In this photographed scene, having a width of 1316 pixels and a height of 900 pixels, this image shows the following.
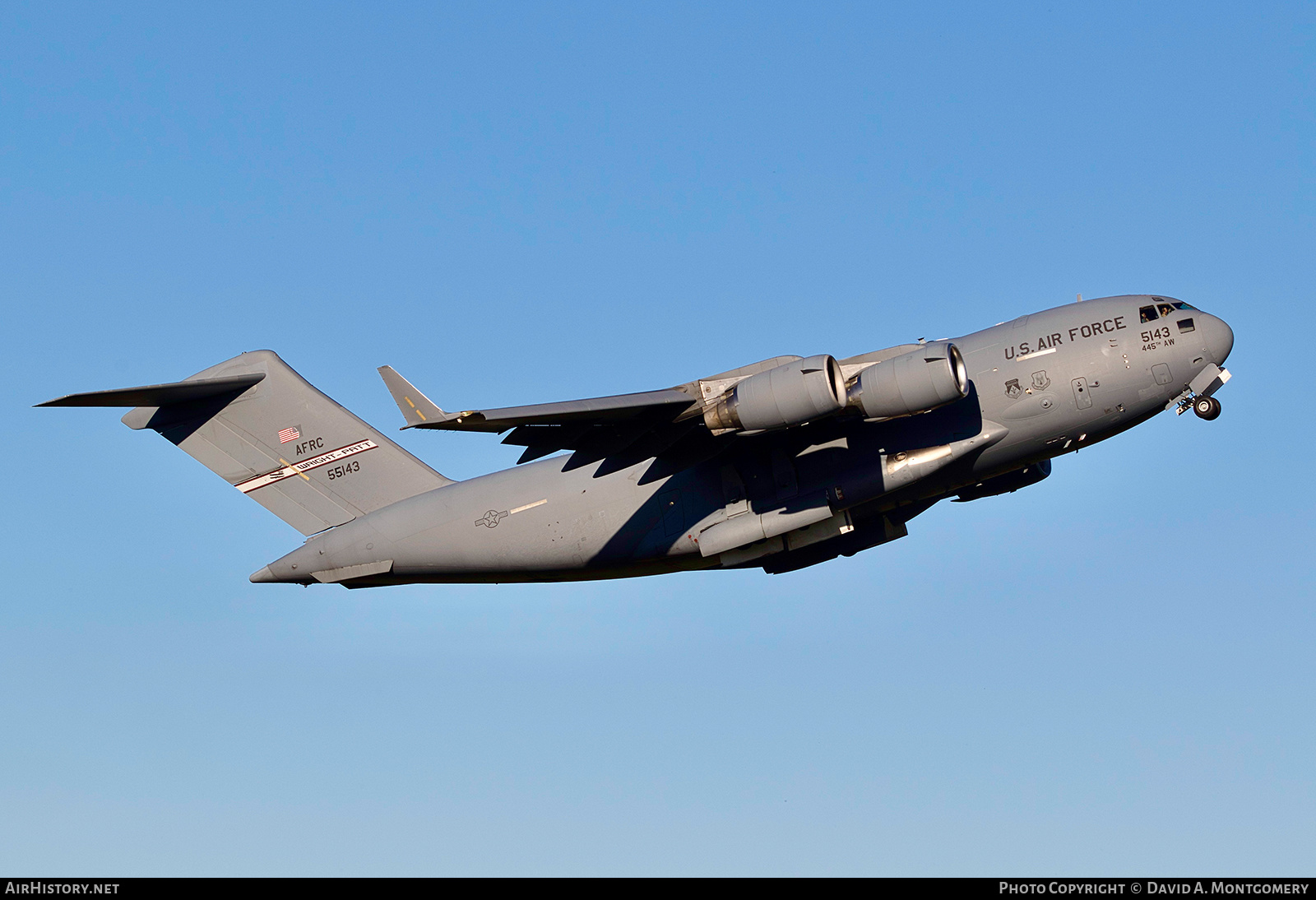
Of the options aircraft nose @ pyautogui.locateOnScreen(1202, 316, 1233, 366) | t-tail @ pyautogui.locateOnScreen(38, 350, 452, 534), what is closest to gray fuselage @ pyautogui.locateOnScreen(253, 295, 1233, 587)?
aircraft nose @ pyautogui.locateOnScreen(1202, 316, 1233, 366)

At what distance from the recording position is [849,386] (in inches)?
612

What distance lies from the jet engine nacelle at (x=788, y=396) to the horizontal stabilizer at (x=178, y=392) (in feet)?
30.5

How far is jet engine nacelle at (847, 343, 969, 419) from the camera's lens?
1497 cm

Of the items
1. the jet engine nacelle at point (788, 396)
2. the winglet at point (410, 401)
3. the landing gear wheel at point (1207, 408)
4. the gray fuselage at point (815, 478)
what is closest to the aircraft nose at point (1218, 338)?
the gray fuselage at point (815, 478)

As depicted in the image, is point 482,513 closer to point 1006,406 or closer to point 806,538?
point 806,538

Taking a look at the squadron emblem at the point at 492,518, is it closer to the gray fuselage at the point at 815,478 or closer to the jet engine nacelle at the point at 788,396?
the gray fuselage at the point at 815,478

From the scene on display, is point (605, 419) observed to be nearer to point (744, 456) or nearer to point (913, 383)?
point (744, 456)

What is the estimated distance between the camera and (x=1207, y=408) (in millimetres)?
16062

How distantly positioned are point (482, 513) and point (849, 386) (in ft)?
19.3

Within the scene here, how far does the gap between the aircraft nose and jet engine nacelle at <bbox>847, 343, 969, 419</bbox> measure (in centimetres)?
341

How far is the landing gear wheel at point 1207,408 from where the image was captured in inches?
631

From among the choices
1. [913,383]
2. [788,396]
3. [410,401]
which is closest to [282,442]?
[410,401]

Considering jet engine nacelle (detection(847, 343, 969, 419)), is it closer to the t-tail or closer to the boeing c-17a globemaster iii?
the boeing c-17a globemaster iii
